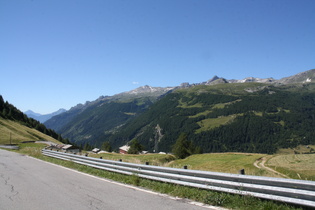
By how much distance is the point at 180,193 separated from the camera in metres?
8.22

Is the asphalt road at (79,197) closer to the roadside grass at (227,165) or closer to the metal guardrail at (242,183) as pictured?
the metal guardrail at (242,183)

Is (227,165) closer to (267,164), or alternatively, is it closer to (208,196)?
(267,164)

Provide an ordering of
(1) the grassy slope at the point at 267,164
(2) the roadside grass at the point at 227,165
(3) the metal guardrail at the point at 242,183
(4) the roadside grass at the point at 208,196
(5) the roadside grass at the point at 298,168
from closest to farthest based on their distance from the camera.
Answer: (3) the metal guardrail at the point at 242,183
(4) the roadside grass at the point at 208,196
(5) the roadside grass at the point at 298,168
(1) the grassy slope at the point at 267,164
(2) the roadside grass at the point at 227,165

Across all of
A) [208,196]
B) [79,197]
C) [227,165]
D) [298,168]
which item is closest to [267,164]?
[227,165]

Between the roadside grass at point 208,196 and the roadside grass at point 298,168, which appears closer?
the roadside grass at point 208,196

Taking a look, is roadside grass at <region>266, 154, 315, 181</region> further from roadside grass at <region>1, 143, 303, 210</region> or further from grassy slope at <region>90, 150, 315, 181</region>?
roadside grass at <region>1, 143, 303, 210</region>

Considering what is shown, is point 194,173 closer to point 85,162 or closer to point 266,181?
point 266,181

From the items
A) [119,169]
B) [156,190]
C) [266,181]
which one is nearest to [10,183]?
[119,169]

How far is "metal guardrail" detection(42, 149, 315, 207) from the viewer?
5707 millimetres

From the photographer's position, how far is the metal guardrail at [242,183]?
5.71 metres

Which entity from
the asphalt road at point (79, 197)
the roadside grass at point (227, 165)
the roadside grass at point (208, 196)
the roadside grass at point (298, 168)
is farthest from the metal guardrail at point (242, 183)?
the roadside grass at point (298, 168)

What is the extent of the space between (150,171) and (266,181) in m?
5.57

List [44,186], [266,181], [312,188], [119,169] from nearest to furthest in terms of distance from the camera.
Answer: [312,188] < [266,181] < [44,186] < [119,169]

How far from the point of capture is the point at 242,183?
700 cm
